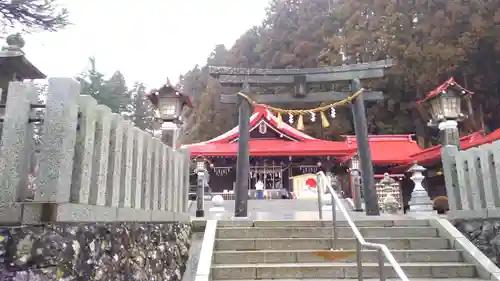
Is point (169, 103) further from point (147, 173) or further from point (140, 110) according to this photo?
point (140, 110)

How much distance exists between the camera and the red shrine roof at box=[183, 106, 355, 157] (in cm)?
2055

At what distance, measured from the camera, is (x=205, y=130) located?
35.8 metres

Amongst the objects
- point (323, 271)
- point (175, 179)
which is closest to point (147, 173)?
point (175, 179)

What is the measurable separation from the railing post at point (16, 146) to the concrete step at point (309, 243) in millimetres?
3868

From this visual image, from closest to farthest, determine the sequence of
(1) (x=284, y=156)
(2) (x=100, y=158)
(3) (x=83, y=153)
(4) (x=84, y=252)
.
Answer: (4) (x=84, y=252) → (3) (x=83, y=153) → (2) (x=100, y=158) → (1) (x=284, y=156)

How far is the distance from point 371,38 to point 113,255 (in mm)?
28858

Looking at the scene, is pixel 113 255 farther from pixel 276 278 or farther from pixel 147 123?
pixel 147 123

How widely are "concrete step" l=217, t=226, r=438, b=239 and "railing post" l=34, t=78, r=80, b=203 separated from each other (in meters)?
4.00

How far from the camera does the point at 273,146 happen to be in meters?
22.0

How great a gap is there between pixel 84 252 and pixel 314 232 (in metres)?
4.37

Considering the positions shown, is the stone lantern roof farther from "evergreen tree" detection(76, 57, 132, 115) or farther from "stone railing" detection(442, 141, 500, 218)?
"evergreen tree" detection(76, 57, 132, 115)

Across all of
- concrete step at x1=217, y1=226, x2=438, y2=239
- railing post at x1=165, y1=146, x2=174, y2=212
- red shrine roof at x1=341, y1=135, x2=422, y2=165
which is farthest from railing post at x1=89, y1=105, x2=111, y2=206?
red shrine roof at x1=341, y1=135, x2=422, y2=165

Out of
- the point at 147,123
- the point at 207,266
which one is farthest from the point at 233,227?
the point at 147,123

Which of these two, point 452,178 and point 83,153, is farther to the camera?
point 452,178
